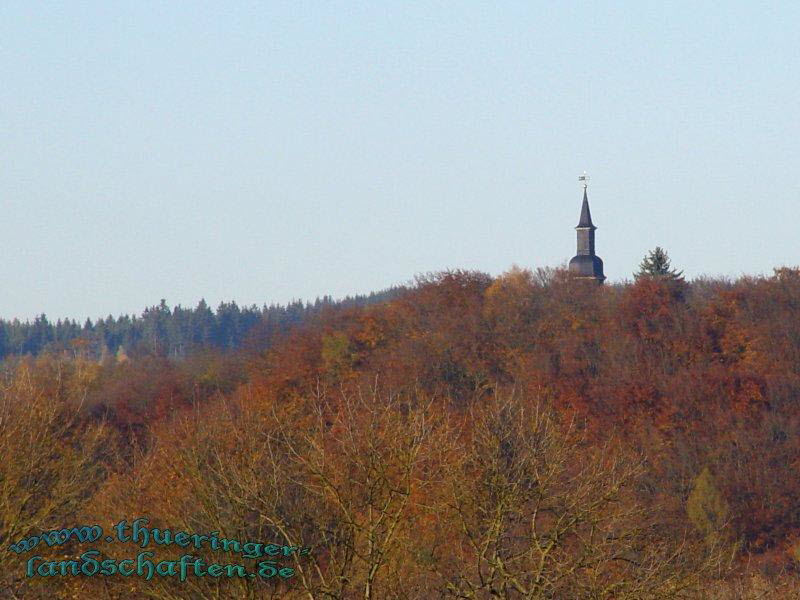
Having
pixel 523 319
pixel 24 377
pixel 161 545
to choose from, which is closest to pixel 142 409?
pixel 523 319

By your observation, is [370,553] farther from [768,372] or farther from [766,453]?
[768,372]

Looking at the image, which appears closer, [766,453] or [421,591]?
[421,591]

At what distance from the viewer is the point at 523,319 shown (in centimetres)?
6850

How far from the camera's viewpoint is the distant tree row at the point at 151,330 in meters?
158

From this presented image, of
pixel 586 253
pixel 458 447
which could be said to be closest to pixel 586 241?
pixel 586 253

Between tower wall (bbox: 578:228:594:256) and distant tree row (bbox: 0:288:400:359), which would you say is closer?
tower wall (bbox: 578:228:594:256)

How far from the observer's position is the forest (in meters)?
17.8

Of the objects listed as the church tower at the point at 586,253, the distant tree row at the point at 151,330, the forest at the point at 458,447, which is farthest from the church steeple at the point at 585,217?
the distant tree row at the point at 151,330

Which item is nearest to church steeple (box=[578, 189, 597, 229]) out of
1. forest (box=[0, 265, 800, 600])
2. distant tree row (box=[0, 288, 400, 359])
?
forest (box=[0, 265, 800, 600])

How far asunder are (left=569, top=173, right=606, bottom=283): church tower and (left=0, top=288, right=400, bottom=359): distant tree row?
62.7 m

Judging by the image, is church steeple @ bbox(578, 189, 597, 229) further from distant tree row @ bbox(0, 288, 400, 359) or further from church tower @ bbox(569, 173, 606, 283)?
distant tree row @ bbox(0, 288, 400, 359)

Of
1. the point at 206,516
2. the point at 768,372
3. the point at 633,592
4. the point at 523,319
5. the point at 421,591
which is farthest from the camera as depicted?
the point at 523,319

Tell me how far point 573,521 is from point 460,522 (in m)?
1.52

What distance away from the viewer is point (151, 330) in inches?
6501
